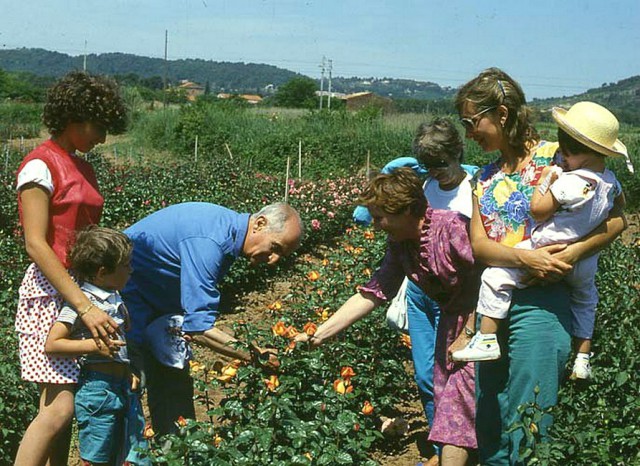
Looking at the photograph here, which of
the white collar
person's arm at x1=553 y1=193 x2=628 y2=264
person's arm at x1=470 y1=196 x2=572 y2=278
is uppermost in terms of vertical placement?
person's arm at x1=553 y1=193 x2=628 y2=264

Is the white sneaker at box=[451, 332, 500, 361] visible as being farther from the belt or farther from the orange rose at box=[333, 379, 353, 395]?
the belt

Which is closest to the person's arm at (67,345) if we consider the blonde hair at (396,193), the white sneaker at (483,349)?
the blonde hair at (396,193)

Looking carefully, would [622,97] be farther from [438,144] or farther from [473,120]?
[473,120]

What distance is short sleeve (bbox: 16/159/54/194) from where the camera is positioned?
2.67 meters

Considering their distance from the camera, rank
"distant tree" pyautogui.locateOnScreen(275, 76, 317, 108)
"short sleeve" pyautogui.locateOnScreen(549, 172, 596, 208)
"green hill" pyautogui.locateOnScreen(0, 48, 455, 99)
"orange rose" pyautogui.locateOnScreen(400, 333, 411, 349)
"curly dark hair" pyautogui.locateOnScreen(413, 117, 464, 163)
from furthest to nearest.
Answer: "green hill" pyautogui.locateOnScreen(0, 48, 455, 99) → "distant tree" pyautogui.locateOnScreen(275, 76, 317, 108) → "orange rose" pyautogui.locateOnScreen(400, 333, 411, 349) → "curly dark hair" pyautogui.locateOnScreen(413, 117, 464, 163) → "short sleeve" pyautogui.locateOnScreen(549, 172, 596, 208)

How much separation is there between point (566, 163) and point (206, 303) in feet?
3.94

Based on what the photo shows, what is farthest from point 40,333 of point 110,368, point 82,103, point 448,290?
point 448,290

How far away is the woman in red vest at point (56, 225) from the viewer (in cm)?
267

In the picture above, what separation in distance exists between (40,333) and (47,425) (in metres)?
0.31

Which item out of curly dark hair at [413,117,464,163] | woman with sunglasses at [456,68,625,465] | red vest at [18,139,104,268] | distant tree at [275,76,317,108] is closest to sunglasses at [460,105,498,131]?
woman with sunglasses at [456,68,625,465]

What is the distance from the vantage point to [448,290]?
288 centimetres

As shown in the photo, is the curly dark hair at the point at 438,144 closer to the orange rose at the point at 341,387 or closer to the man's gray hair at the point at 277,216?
the man's gray hair at the point at 277,216

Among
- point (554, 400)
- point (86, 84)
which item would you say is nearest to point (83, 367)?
point (86, 84)

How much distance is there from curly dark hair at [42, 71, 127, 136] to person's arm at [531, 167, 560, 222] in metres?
1.40
